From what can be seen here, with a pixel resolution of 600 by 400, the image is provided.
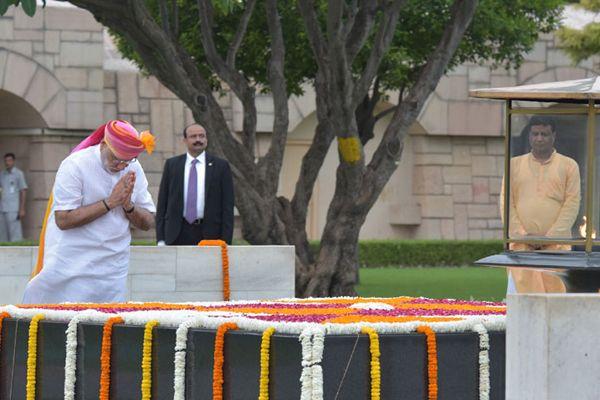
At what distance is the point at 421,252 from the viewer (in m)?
28.0

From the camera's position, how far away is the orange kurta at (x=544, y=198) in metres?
5.95

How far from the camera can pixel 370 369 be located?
16.1 ft

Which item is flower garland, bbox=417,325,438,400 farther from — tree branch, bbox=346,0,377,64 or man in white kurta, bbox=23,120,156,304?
tree branch, bbox=346,0,377,64

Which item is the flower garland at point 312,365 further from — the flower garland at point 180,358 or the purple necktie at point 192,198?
the purple necktie at point 192,198

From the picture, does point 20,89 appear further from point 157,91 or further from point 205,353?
point 205,353

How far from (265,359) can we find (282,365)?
0.18 ft

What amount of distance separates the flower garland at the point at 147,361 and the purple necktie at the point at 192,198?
640 centimetres

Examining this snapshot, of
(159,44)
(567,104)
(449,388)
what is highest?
(159,44)

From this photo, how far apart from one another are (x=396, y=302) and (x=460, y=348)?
1436 mm

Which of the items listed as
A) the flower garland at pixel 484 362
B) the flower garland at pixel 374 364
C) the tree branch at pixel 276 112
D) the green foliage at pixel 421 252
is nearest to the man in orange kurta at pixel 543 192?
the flower garland at pixel 484 362

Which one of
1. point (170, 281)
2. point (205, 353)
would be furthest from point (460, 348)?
point (170, 281)

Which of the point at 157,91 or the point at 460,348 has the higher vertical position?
the point at 157,91

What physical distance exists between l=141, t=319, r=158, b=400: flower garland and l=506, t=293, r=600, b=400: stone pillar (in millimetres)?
1511

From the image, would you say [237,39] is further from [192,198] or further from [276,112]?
[192,198]
